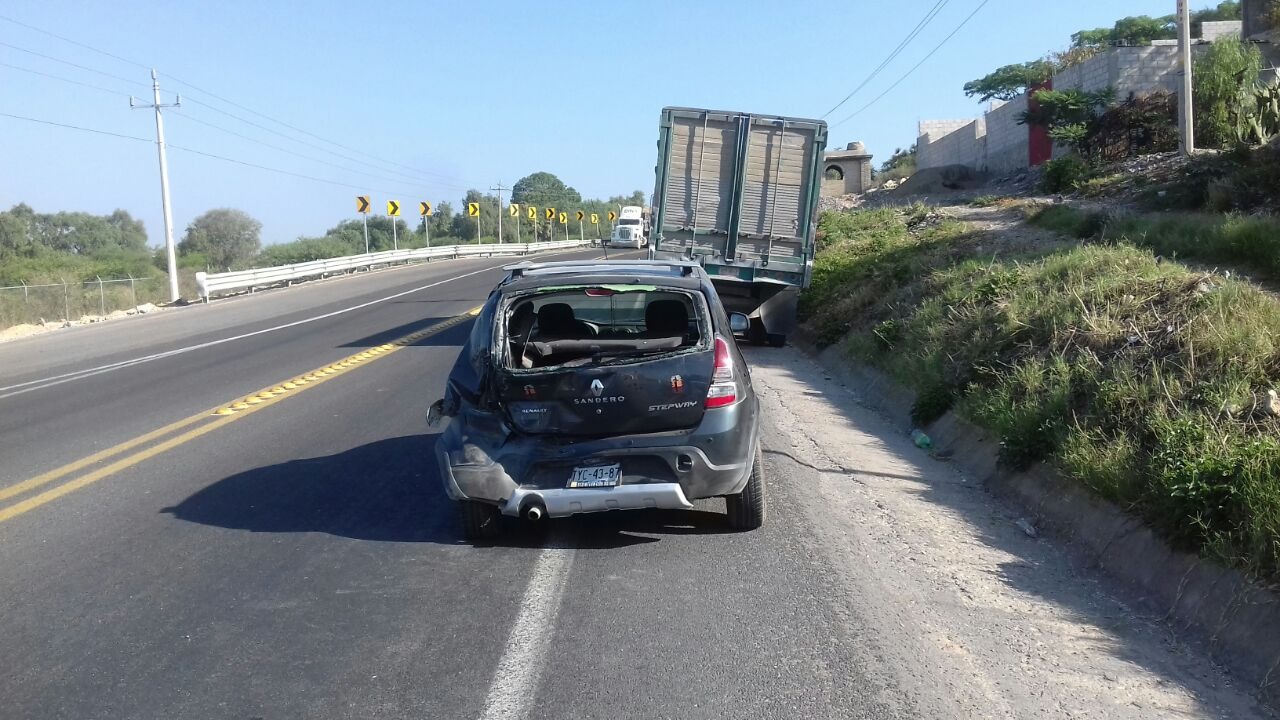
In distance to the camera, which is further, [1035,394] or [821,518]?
[1035,394]

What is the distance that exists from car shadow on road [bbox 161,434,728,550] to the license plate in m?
0.55

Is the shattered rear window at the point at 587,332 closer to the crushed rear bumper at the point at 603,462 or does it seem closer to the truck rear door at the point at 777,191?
the crushed rear bumper at the point at 603,462

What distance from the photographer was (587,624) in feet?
17.1

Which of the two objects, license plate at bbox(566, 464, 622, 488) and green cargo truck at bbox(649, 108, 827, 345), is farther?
green cargo truck at bbox(649, 108, 827, 345)

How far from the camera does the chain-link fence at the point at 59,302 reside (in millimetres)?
28500

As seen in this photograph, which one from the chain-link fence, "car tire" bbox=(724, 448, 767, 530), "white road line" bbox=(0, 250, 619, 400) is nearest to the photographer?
"car tire" bbox=(724, 448, 767, 530)

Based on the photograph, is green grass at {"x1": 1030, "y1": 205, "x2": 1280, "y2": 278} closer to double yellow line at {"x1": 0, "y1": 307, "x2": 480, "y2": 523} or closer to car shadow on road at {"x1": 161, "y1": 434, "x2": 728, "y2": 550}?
car shadow on road at {"x1": 161, "y1": 434, "x2": 728, "y2": 550}

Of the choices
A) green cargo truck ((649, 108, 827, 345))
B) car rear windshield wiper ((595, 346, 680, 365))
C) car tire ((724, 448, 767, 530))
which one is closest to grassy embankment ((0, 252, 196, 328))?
green cargo truck ((649, 108, 827, 345))

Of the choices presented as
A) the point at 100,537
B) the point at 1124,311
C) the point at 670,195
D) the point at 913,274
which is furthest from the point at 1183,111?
the point at 100,537

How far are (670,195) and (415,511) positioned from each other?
10.4m

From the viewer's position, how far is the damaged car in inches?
245

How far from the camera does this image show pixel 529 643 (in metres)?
4.97

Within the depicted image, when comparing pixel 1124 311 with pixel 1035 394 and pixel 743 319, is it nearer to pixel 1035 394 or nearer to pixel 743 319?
pixel 1035 394

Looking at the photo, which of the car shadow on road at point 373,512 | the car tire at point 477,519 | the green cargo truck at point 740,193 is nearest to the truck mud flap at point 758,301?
the green cargo truck at point 740,193
